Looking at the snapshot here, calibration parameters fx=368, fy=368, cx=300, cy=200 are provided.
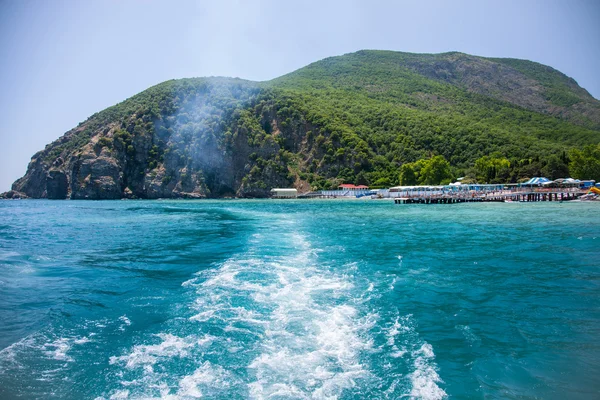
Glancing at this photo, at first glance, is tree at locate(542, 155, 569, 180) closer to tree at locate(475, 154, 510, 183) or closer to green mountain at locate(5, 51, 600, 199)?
tree at locate(475, 154, 510, 183)

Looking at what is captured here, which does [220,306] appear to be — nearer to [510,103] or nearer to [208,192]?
[208,192]

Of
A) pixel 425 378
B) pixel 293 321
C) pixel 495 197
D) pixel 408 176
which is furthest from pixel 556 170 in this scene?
pixel 425 378

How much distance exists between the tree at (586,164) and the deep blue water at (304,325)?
77.6m

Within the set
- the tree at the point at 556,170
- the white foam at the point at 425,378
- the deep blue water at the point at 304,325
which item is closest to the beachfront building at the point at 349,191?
the tree at the point at 556,170

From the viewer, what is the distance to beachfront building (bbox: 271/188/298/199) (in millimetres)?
119925

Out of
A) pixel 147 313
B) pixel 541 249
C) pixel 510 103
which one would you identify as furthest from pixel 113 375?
pixel 510 103

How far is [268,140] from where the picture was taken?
131 metres

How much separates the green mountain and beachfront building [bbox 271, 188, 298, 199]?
4429mm

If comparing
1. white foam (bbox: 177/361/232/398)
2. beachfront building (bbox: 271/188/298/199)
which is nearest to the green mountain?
beachfront building (bbox: 271/188/298/199)

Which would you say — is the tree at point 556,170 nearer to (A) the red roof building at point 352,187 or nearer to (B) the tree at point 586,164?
(B) the tree at point 586,164

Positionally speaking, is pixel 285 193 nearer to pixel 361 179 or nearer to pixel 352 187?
pixel 352 187

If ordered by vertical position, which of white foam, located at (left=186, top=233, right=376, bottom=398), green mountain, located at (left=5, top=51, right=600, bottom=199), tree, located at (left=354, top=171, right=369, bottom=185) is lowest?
white foam, located at (left=186, top=233, right=376, bottom=398)

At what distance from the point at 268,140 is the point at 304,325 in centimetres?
12516

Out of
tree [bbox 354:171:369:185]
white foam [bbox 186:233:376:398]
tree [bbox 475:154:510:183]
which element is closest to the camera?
white foam [bbox 186:233:376:398]
